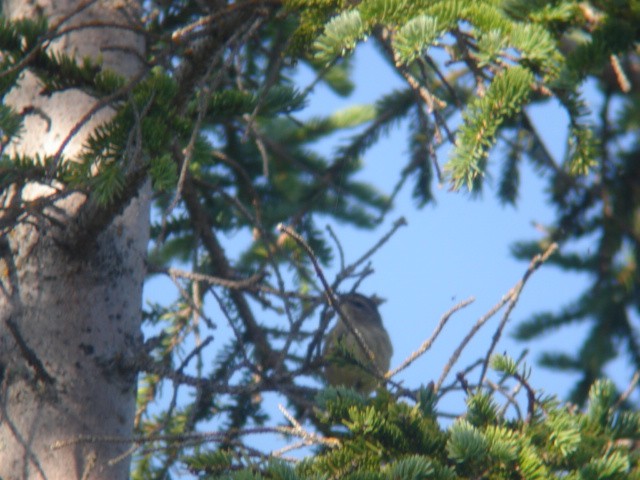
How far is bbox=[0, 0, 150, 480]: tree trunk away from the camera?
269 centimetres

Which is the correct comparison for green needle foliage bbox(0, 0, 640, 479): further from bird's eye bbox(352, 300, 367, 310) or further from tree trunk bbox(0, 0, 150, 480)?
bird's eye bbox(352, 300, 367, 310)

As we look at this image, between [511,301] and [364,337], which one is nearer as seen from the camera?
[511,301]

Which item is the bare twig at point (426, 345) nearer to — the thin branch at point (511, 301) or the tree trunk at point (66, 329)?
the thin branch at point (511, 301)

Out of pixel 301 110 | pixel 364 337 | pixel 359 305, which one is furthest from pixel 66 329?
pixel 359 305

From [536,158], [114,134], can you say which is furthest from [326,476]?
[536,158]

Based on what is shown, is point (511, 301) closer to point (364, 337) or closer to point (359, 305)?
point (364, 337)

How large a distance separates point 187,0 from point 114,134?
1.76 m

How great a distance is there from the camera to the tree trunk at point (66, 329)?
2688 mm

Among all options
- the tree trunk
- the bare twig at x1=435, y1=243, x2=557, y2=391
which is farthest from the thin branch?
the tree trunk

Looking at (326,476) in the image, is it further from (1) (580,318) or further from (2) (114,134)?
(1) (580,318)

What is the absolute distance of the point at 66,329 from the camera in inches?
111

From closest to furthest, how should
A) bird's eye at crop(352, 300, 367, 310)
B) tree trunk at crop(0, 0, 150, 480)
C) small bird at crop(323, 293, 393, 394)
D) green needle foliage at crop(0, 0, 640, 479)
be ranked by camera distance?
green needle foliage at crop(0, 0, 640, 479) < tree trunk at crop(0, 0, 150, 480) < small bird at crop(323, 293, 393, 394) < bird's eye at crop(352, 300, 367, 310)

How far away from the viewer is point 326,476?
2.03m

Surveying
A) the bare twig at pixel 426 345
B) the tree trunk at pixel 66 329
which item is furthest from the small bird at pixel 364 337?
the bare twig at pixel 426 345
